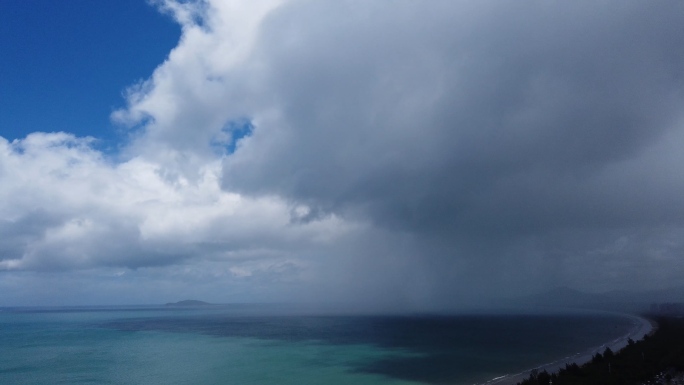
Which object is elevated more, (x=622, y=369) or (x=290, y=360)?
(x=622, y=369)

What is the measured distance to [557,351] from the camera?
53531mm

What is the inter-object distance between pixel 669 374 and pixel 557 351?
23.0 meters

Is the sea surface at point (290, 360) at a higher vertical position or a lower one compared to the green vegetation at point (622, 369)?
lower

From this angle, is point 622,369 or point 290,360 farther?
point 290,360

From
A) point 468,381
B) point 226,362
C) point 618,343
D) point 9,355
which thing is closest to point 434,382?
point 468,381

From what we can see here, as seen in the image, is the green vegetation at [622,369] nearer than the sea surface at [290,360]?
Yes

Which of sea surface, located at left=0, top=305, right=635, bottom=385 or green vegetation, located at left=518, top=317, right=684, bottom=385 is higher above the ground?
green vegetation, located at left=518, top=317, right=684, bottom=385

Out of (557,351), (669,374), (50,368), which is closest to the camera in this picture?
(669,374)

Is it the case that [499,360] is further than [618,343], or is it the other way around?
[618,343]

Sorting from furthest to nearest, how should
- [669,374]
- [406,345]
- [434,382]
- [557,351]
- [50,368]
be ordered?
[406,345] < [557,351] < [50,368] < [434,382] < [669,374]

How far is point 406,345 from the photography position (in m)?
62.8

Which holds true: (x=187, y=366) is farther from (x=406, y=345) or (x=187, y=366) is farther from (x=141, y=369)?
(x=406, y=345)

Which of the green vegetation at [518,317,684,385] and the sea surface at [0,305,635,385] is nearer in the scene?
the green vegetation at [518,317,684,385]

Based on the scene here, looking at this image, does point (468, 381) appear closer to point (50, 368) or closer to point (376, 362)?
point (376, 362)
